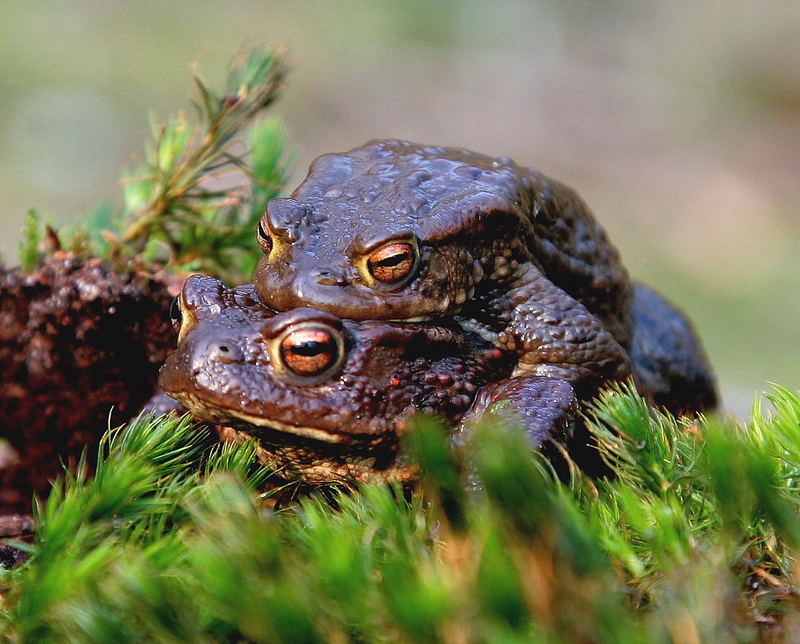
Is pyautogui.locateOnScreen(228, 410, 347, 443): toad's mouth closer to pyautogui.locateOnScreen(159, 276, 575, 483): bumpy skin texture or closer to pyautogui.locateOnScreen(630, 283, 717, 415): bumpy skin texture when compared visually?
pyautogui.locateOnScreen(159, 276, 575, 483): bumpy skin texture

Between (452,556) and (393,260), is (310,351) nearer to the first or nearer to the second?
(393,260)

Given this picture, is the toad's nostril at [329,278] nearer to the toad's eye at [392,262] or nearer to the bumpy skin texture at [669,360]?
the toad's eye at [392,262]

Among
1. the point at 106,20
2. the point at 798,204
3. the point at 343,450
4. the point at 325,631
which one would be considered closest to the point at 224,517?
the point at 325,631

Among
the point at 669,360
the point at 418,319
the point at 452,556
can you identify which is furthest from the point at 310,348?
the point at 669,360

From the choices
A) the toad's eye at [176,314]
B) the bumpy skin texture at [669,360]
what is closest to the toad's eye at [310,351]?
the toad's eye at [176,314]

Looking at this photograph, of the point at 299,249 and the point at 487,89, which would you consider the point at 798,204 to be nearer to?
the point at 487,89

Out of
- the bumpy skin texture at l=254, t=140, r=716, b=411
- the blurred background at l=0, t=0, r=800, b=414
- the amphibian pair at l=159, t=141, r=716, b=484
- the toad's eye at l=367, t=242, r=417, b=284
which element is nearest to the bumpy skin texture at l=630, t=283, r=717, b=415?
the bumpy skin texture at l=254, t=140, r=716, b=411
